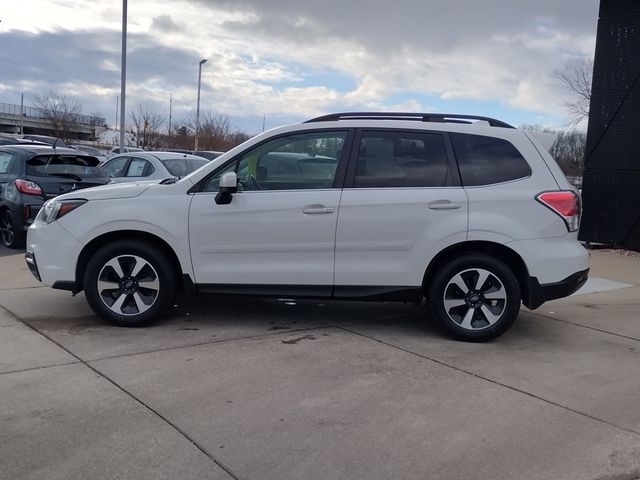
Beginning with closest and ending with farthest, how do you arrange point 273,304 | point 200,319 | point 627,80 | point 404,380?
1. point 404,380
2. point 200,319
3. point 273,304
4. point 627,80

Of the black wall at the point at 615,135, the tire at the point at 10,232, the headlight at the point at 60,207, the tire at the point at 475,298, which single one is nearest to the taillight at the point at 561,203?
the tire at the point at 475,298

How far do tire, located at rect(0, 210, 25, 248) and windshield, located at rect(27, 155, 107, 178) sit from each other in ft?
2.73

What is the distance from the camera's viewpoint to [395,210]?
17.9 feet

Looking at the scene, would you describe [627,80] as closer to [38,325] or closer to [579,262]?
[579,262]

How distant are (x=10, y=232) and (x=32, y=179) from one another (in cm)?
98

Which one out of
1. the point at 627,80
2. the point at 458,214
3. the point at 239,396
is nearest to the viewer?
the point at 239,396

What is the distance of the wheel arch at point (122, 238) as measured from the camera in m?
5.68

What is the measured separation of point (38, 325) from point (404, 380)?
335cm

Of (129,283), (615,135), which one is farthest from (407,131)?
(615,135)

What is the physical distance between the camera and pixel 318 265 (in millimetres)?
5559

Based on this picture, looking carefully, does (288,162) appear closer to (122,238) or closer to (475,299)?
(122,238)

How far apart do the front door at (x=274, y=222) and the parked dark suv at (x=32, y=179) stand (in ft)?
18.5

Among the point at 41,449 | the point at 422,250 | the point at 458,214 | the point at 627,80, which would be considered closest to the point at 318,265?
the point at 422,250

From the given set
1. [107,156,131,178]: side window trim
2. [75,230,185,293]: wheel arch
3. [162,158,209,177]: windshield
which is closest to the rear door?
[75,230,185,293]: wheel arch
